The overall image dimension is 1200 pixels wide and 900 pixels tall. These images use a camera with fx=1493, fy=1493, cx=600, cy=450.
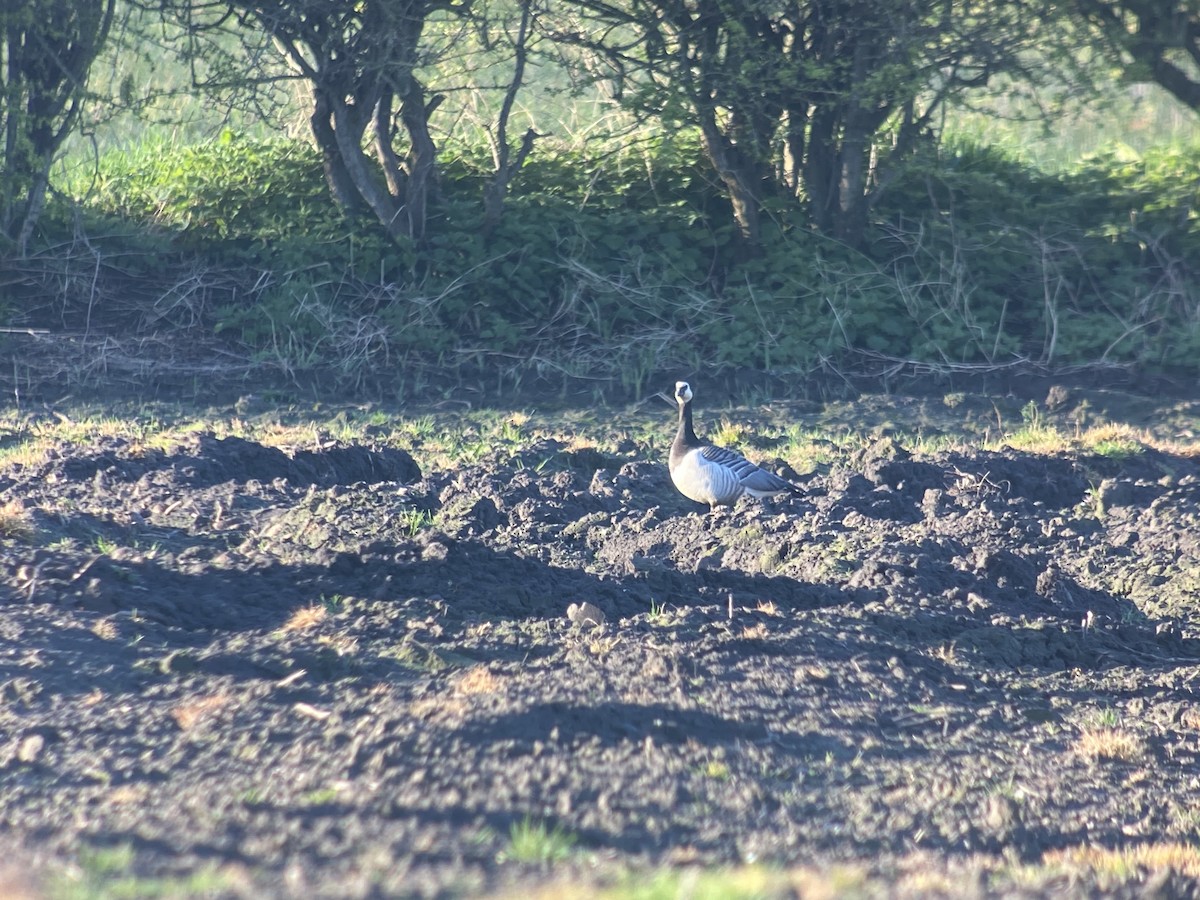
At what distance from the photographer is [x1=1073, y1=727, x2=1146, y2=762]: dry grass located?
569 cm

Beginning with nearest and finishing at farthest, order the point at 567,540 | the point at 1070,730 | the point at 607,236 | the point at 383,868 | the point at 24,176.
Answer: the point at 383,868 < the point at 1070,730 < the point at 567,540 < the point at 24,176 < the point at 607,236

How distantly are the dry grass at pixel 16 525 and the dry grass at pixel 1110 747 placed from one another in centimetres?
472

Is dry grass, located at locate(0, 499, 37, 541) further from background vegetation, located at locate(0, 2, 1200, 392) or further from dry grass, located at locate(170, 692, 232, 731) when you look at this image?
background vegetation, located at locate(0, 2, 1200, 392)

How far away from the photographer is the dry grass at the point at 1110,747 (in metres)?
5.69

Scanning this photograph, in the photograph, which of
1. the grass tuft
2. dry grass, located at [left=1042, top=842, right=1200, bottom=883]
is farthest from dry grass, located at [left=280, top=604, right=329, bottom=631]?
dry grass, located at [left=1042, top=842, right=1200, bottom=883]

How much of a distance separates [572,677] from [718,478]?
10.9ft

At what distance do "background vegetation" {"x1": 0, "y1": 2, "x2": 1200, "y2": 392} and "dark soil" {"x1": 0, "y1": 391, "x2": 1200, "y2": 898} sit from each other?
3.96m

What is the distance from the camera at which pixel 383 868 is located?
3730mm

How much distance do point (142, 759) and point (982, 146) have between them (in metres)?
12.2

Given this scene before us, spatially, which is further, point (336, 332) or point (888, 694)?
point (336, 332)

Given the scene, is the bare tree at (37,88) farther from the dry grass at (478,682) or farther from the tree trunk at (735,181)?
the dry grass at (478,682)

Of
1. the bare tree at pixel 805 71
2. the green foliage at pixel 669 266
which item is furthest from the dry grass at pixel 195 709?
the bare tree at pixel 805 71

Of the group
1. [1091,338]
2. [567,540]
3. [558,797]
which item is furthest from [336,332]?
[558,797]

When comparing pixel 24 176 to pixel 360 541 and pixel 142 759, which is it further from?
pixel 142 759
